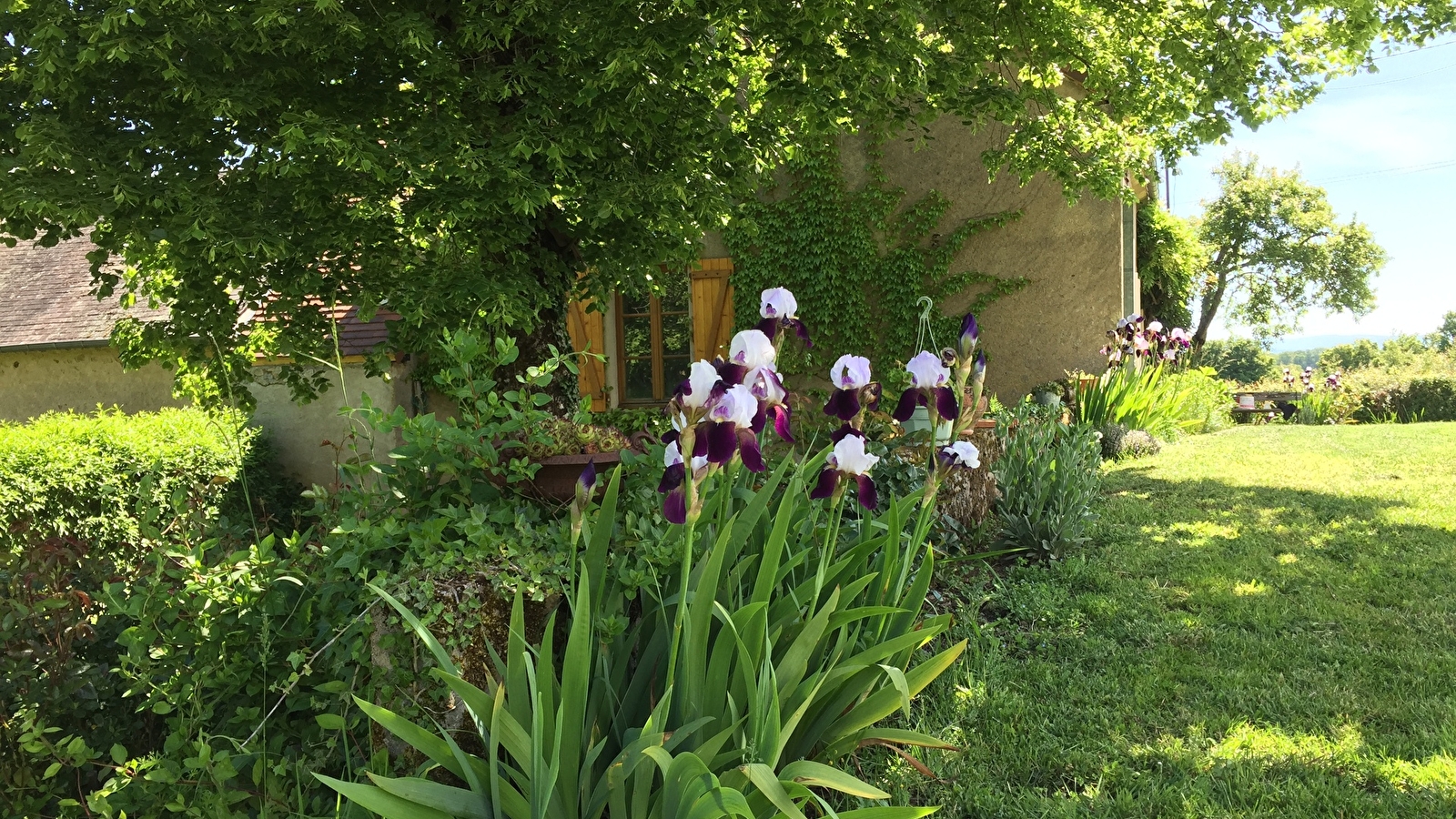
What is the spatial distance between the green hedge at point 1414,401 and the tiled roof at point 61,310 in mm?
16304

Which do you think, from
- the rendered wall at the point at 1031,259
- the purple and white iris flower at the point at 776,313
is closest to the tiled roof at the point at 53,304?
the rendered wall at the point at 1031,259

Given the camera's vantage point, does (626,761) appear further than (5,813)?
No

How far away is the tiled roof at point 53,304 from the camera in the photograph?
10.4m

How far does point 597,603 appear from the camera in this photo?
2.09 m

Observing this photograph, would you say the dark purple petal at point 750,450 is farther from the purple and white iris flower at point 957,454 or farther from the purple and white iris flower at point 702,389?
the purple and white iris flower at point 957,454

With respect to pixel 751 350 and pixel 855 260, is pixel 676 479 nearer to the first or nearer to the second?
pixel 751 350

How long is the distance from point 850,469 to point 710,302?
8.66 meters

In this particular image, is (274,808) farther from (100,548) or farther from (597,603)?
(100,548)

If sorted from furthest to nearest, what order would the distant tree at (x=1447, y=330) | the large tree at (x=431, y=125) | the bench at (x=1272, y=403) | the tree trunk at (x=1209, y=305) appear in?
the distant tree at (x=1447, y=330) < the tree trunk at (x=1209, y=305) < the bench at (x=1272, y=403) < the large tree at (x=431, y=125)

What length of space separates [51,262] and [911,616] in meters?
14.7

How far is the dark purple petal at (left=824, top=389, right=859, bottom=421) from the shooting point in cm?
226

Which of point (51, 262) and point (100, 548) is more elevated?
point (51, 262)

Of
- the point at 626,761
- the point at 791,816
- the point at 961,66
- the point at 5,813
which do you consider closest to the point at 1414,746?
the point at 791,816

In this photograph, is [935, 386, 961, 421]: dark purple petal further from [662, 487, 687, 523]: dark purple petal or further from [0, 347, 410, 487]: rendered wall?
[0, 347, 410, 487]: rendered wall
